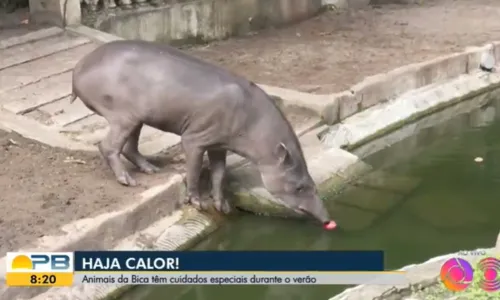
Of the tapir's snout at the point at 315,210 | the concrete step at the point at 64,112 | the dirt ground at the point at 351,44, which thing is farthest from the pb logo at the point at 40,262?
the dirt ground at the point at 351,44

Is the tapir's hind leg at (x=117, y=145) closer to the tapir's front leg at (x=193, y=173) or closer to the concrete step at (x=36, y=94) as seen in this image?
the tapir's front leg at (x=193, y=173)

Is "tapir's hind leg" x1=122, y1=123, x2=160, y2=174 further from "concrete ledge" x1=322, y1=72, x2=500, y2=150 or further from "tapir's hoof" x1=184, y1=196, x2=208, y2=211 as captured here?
"concrete ledge" x1=322, y1=72, x2=500, y2=150

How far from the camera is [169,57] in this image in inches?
221

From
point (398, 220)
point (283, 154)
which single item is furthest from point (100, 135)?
point (398, 220)

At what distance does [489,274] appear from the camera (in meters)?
4.20

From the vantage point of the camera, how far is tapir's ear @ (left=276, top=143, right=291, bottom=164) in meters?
5.46

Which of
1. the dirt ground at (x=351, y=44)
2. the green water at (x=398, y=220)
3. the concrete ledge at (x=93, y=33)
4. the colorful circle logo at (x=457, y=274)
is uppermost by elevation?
the concrete ledge at (x=93, y=33)

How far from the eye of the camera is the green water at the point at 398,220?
17.0 feet

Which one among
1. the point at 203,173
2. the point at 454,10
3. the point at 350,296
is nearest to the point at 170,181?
the point at 203,173

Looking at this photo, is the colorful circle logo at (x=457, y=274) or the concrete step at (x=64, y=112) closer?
the colorful circle logo at (x=457, y=274)

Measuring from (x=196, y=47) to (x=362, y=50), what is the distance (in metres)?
2.03

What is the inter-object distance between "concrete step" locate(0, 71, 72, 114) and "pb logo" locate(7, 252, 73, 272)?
87.9 inches

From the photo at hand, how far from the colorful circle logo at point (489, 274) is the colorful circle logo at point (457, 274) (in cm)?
6

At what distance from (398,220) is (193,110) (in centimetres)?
183
